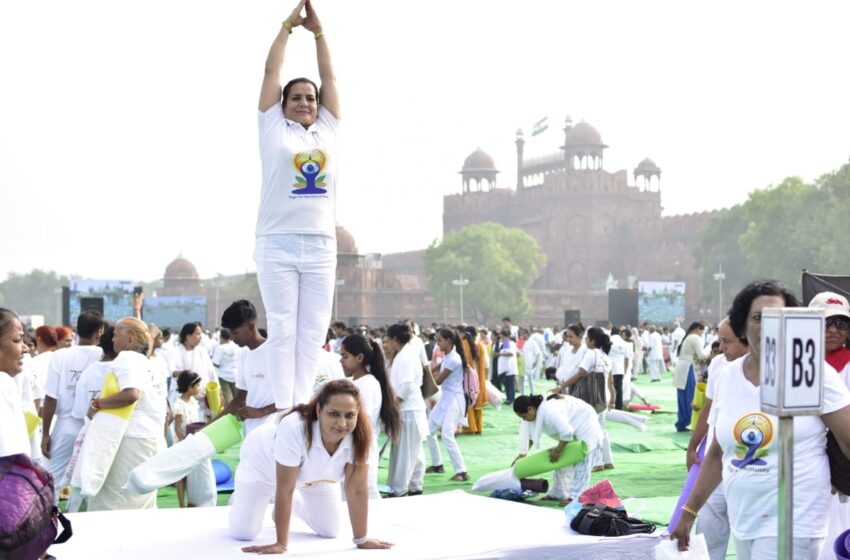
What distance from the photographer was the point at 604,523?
17.0 ft

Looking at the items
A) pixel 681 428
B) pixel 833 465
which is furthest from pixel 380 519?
pixel 681 428

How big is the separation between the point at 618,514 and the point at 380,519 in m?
1.12

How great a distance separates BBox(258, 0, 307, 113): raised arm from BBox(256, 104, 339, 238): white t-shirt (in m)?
0.04

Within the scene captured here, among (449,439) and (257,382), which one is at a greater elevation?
(257,382)

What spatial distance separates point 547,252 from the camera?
7488 centimetres

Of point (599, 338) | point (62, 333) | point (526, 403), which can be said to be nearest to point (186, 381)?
point (62, 333)

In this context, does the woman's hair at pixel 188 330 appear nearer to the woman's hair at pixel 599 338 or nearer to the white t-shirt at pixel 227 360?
the white t-shirt at pixel 227 360

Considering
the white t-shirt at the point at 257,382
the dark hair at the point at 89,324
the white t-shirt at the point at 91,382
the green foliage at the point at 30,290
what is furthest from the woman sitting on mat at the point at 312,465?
the green foliage at the point at 30,290

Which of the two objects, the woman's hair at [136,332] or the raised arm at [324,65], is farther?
the woman's hair at [136,332]

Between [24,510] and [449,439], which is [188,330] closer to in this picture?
[449,439]

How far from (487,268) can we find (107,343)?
58.6 meters

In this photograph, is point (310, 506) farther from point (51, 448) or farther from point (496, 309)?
point (496, 309)

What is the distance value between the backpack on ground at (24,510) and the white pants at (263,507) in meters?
1.22

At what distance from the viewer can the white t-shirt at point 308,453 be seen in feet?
15.0
